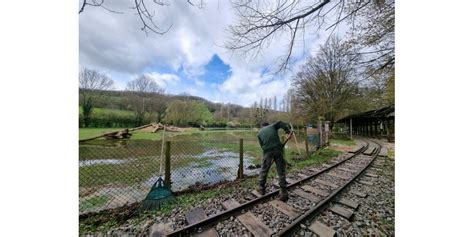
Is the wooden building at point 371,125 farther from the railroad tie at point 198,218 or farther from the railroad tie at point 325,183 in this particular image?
the railroad tie at point 198,218

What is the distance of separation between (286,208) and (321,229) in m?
0.57

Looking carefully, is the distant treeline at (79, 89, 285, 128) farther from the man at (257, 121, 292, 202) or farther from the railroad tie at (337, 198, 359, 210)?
the railroad tie at (337, 198, 359, 210)

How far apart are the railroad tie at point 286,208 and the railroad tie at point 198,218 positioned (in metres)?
1.07

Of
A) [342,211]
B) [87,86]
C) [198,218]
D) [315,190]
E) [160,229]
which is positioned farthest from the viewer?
[315,190]

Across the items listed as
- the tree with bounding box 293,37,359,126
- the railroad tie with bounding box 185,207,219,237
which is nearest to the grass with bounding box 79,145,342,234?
the railroad tie with bounding box 185,207,219,237

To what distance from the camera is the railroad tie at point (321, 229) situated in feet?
5.92

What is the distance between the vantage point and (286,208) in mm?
2389

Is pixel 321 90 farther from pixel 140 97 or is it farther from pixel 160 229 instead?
pixel 160 229

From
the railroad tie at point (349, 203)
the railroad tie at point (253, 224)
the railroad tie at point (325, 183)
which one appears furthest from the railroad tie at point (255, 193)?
the railroad tie at point (325, 183)

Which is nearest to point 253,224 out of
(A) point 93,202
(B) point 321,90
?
(A) point 93,202

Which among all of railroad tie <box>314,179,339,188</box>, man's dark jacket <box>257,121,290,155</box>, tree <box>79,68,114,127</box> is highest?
tree <box>79,68,114,127</box>

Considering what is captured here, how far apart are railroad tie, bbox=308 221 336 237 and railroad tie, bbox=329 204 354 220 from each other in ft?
1.63

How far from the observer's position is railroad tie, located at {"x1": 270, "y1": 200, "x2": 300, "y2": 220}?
2.20 meters
